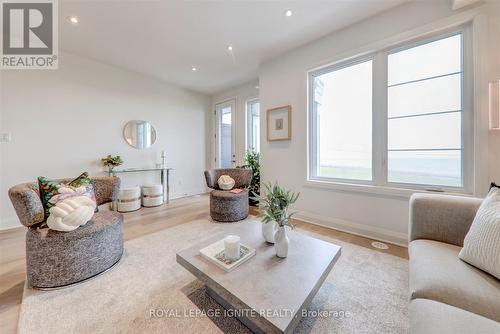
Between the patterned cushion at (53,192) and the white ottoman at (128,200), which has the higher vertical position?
the patterned cushion at (53,192)

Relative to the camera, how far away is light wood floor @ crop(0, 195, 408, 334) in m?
1.36

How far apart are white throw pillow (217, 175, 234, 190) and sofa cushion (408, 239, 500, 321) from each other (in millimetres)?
2405

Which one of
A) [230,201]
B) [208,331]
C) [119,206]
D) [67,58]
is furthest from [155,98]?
[208,331]

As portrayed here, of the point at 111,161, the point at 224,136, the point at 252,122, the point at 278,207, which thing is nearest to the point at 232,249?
the point at 278,207

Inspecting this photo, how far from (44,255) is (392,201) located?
133 inches

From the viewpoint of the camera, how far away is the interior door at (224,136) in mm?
5000

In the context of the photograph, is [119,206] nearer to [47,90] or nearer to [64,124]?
[64,124]

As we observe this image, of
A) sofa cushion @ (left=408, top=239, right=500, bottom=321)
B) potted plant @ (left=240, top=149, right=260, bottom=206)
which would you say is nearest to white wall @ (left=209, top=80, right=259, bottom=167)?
potted plant @ (left=240, top=149, right=260, bottom=206)

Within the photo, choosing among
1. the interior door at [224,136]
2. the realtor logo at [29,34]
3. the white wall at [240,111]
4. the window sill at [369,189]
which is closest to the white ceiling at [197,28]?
the realtor logo at [29,34]

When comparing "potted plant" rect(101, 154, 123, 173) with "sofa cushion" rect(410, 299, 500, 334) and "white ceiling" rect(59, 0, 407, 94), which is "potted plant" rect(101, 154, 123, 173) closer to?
"white ceiling" rect(59, 0, 407, 94)

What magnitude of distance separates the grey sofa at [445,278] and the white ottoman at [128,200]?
392 centimetres

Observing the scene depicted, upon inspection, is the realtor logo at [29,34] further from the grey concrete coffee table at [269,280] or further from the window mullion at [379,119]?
the window mullion at [379,119]

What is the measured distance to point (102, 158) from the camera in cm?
354

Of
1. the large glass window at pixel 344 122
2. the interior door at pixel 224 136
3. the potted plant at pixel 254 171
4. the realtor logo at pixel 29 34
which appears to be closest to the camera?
the realtor logo at pixel 29 34
